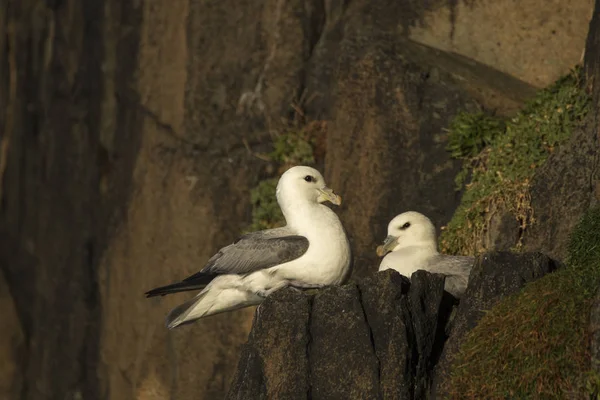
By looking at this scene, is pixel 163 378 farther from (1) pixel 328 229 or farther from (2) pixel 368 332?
(2) pixel 368 332

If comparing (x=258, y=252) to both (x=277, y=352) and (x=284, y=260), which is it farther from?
(x=277, y=352)

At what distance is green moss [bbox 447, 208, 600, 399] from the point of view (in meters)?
6.62

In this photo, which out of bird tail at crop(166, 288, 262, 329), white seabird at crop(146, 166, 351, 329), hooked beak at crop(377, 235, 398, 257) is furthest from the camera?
hooked beak at crop(377, 235, 398, 257)

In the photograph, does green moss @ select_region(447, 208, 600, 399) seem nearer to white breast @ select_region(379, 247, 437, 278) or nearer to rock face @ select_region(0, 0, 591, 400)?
white breast @ select_region(379, 247, 437, 278)

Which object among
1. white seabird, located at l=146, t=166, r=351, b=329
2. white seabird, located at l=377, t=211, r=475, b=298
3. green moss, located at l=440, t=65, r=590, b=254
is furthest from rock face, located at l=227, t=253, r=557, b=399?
green moss, located at l=440, t=65, r=590, b=254

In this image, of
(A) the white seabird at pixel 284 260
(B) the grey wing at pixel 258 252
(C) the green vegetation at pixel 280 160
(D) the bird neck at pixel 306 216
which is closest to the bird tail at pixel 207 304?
(A) the white seabird at pixel 284 260

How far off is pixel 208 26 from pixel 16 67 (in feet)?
10.7

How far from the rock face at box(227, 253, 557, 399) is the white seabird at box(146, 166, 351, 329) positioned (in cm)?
65

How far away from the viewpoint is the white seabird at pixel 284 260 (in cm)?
837

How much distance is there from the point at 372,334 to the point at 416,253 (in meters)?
1.69

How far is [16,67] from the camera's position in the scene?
49.2ft

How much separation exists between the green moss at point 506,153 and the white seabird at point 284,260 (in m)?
1.56

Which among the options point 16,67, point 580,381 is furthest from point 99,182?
point 580,381

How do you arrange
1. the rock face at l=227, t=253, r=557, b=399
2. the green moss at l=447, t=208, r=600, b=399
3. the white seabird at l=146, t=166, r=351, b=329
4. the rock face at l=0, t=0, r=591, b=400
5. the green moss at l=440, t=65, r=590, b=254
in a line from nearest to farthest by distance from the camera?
the green moss at l=447, t=208, r=600, b=399, the rock face at l=227, t=253, r=557, b=399, the white seabird at l=146, t=166, r=351, b=329, the green moss at l=440, t=65, r=590, b=254, the rock face at l=0, t=0, r=591, b=400
